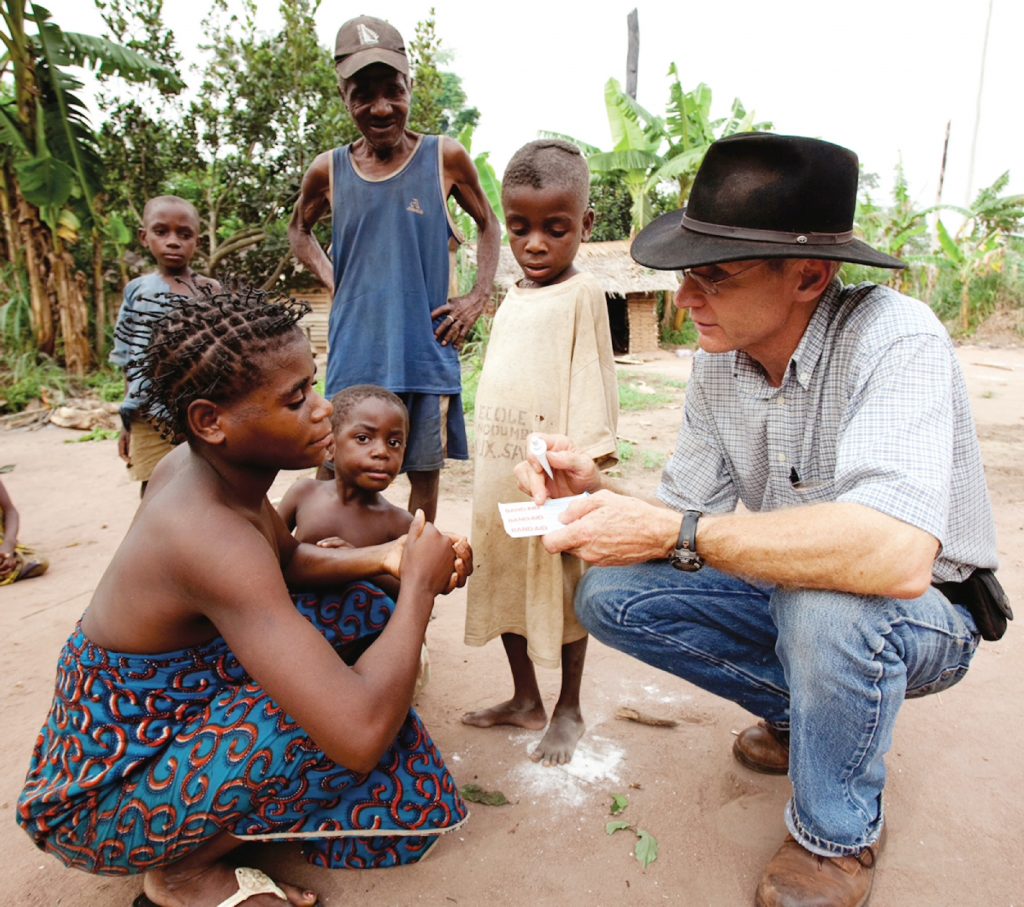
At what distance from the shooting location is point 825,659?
5.04 ft

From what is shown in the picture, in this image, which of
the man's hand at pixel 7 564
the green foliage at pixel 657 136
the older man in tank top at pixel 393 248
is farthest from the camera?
the green foliage at pixel 657 136

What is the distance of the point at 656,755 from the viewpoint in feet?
7.30

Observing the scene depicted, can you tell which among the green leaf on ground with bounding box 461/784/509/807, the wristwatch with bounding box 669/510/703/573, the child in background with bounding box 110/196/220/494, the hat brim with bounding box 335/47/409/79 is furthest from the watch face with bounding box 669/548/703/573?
the child in background with bounding box 110/196/220/494

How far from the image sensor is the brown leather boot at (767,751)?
6.97 feet

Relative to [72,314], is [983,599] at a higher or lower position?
lower

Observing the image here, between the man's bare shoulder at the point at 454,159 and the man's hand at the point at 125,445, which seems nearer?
the man's bare shoulder at the point at 454,159

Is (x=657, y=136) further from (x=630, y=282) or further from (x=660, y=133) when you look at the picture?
(x=630, y=282)

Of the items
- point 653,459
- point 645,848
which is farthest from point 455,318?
point 653,459

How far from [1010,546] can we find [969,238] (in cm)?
1560

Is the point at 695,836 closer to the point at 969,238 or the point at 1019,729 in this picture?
the point at 1019,729

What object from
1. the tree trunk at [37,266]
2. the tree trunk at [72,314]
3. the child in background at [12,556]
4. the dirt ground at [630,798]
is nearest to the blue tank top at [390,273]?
the dirt ground at [630,798]

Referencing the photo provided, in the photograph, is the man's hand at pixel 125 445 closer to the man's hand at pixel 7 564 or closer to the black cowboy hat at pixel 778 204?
the man's hand at pixel 7 564

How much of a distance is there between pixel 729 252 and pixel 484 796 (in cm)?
162

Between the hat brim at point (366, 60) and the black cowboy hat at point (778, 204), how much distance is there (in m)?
1.57
